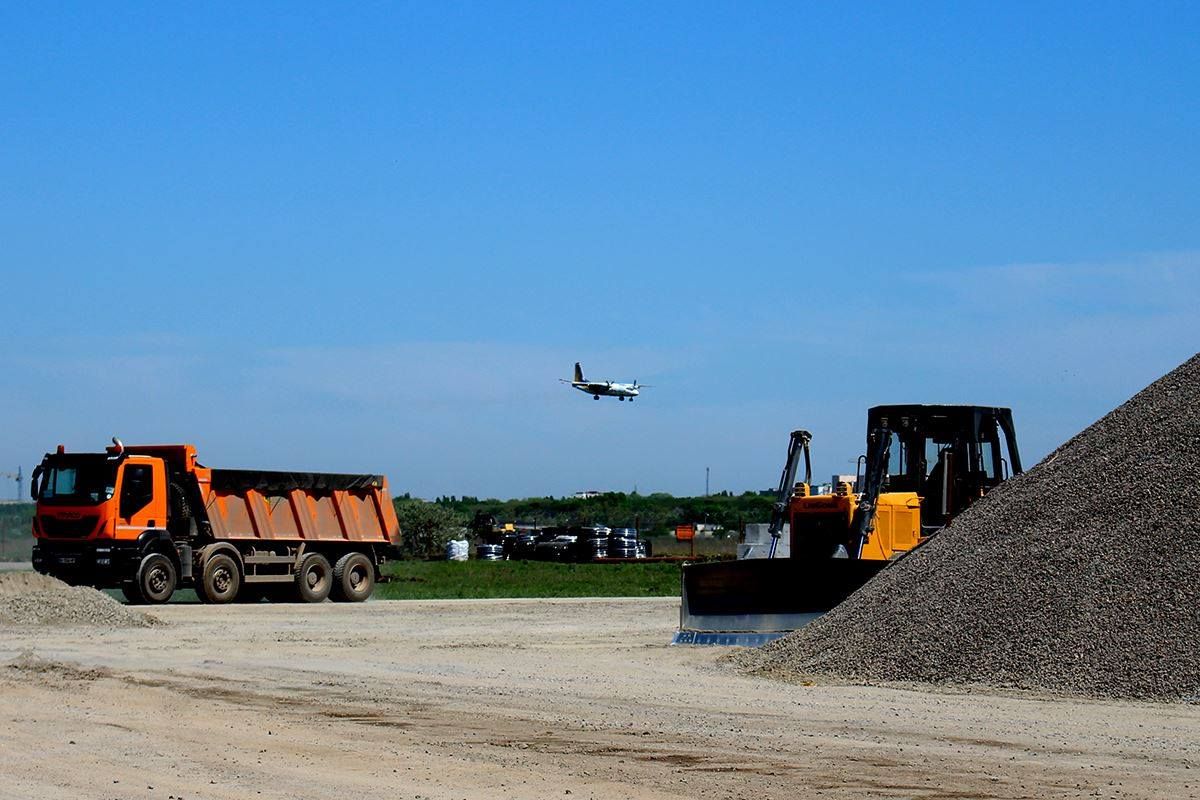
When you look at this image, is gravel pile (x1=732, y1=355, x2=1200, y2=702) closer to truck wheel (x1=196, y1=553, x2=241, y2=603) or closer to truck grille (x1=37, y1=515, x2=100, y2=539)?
truck wheel (x1=196, y1=553, x2=241, y2=603)

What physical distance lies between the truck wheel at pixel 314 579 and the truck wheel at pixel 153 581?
2727mm

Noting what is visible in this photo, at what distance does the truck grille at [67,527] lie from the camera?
2902 centimetres

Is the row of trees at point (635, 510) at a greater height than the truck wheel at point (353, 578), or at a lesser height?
greater

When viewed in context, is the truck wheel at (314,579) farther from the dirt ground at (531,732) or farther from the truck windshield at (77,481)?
the dirt ground at (531,732)

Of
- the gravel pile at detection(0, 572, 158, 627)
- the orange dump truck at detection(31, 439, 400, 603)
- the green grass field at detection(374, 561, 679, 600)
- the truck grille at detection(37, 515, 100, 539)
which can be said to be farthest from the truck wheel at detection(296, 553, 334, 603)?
the gravel pile at detection(0, 572, 158, 627)

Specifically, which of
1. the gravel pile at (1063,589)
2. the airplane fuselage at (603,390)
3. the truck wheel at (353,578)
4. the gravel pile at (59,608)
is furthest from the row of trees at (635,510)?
the gravel pile at (1063,589)

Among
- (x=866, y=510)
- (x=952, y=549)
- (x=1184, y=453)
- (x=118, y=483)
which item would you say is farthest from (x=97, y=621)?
(x=1184, y=453)

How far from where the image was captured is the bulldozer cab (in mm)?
21016

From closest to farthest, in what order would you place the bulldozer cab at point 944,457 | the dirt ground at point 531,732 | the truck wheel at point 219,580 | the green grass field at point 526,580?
the dirt ground at point 531,732
the bulldozer cab at point 944,457
the truck wheel at point 219,580
the green grass field at point 526,580

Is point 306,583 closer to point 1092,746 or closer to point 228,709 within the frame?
point 228,709

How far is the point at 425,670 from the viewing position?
16.7 meters

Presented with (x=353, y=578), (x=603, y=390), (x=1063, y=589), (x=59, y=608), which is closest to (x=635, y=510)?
(x=603, y=390)

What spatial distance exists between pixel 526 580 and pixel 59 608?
64.0 feet

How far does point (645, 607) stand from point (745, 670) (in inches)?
519
